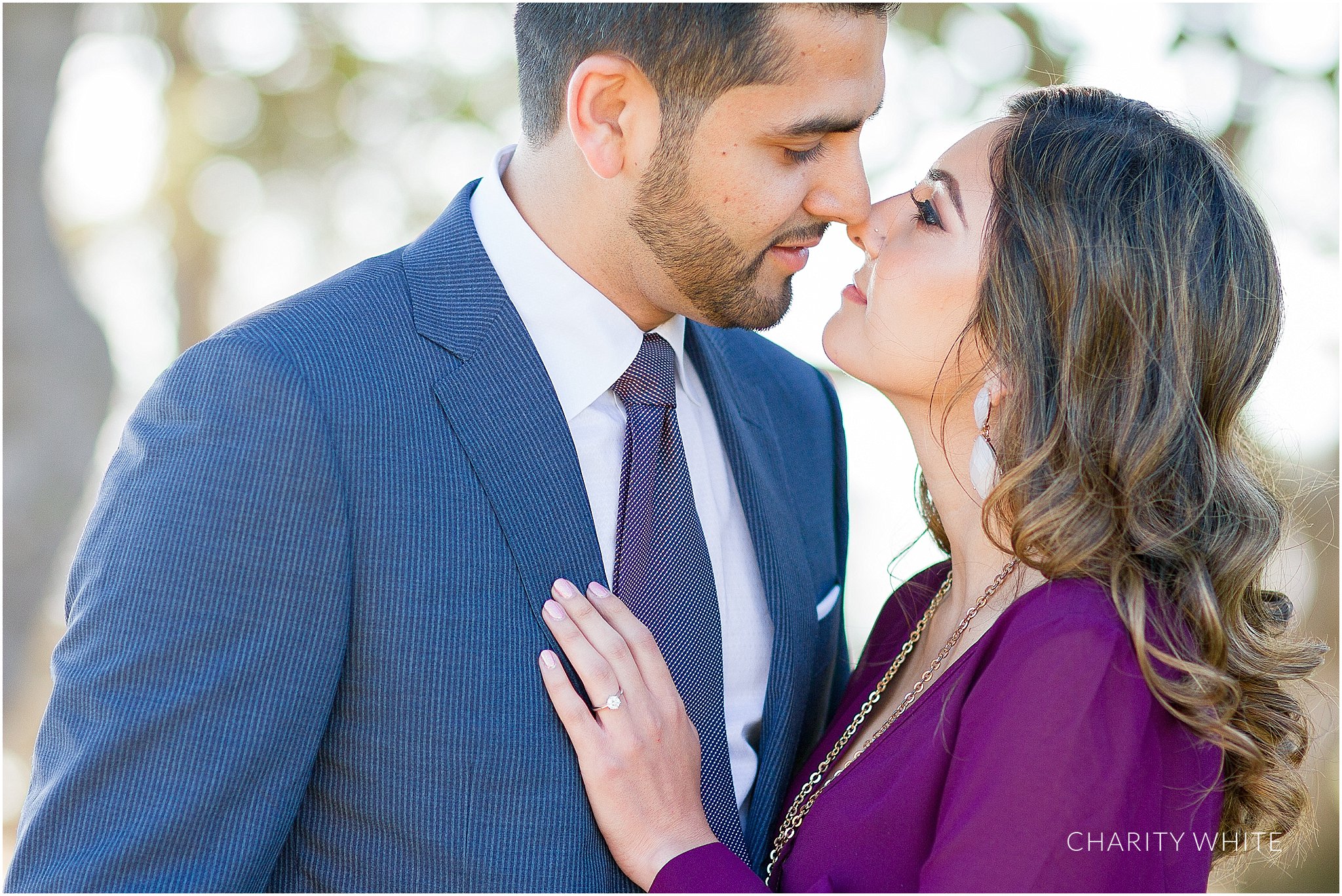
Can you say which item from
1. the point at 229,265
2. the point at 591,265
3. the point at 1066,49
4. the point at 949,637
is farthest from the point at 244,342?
the point at 229,265

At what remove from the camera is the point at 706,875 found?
1.72 meters

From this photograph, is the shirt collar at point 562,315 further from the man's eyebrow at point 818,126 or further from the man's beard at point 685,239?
the man's eyebrow at point 818,126

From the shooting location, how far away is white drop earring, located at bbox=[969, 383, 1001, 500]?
2.02m

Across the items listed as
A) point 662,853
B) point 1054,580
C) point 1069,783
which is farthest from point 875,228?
point 662,853

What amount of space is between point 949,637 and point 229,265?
5106 mm

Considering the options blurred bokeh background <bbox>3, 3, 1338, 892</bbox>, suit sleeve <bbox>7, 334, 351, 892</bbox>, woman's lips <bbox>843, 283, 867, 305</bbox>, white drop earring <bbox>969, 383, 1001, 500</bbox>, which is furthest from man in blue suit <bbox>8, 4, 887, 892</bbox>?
blurred bokeh background <bbox>3, 3, 1338, 892</bbox>

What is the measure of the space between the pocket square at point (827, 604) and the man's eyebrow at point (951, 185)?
2.69 feet

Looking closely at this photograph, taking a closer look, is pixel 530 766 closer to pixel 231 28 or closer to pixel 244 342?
pixel 244 342

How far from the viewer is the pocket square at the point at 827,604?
7.76 ft

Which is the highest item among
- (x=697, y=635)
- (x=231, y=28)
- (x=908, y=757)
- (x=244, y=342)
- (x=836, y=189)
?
(x=231, y=28)

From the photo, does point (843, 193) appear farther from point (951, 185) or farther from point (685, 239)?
point (685, 239)

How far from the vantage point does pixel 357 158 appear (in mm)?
6355

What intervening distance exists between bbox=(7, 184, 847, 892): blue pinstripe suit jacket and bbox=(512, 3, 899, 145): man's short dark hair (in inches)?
19.7

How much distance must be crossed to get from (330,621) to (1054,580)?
43.4 inches
